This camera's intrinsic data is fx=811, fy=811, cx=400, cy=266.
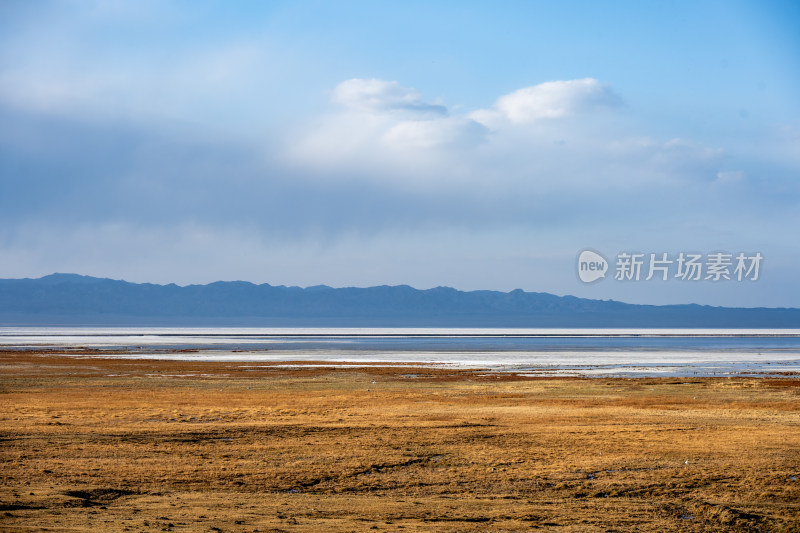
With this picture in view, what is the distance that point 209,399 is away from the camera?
26172 mm

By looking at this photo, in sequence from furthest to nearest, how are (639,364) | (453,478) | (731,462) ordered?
(639,364) → (731,462) → (453,478)

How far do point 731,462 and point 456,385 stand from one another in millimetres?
18205

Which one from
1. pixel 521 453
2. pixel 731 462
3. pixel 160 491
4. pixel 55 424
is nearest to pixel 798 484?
pixel 731 462

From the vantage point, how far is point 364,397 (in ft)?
88.6

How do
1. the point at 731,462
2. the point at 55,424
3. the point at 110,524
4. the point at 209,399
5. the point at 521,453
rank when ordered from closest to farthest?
1. the point at 110,524
2. the point at 731,462
3. the point at 521,453
4. the point at 55,424
5. the point at 209,399

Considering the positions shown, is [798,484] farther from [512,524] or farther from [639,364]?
[639,364]

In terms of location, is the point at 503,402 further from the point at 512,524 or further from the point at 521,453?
the point at 512,524

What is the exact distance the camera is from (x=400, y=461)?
1472 cm

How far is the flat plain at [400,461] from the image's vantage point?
1065 cm

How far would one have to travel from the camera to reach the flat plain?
1065 cm

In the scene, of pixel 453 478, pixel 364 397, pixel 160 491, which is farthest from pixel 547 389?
pixel 160 491

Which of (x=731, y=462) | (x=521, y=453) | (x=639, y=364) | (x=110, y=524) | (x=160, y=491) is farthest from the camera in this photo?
(x=639, y=364)

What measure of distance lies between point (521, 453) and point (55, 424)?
36.2ft

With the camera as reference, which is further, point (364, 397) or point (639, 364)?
point (639, 364)
